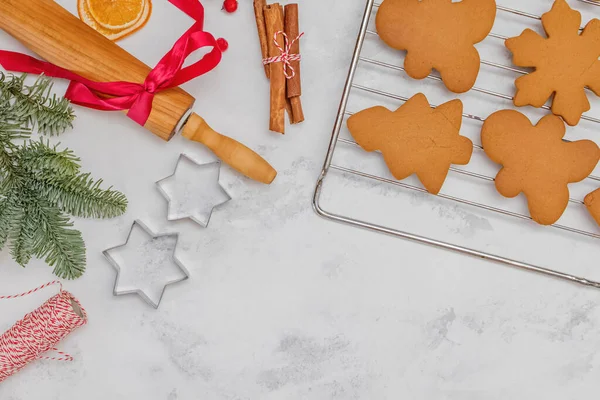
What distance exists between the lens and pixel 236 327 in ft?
3.93

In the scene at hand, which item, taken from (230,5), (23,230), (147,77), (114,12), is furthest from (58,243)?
(230,5)

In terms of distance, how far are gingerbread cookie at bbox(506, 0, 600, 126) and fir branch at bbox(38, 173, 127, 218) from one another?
2.81ft

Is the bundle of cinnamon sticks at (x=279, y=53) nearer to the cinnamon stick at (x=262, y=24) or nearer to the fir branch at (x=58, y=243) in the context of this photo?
the cinnamon stick at (x=262, y=24)

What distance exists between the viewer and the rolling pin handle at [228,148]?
1.12 metres

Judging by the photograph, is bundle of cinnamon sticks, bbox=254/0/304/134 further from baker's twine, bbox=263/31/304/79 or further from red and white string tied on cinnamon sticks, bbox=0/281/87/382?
red and white string tied on cinnamon sticks, bbox=0/281/87/382

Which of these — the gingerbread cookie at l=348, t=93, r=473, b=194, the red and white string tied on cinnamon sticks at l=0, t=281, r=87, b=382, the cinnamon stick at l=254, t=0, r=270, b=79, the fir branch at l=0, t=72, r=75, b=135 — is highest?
the cinnamon stick at l=254, t=0, r=270, b=79

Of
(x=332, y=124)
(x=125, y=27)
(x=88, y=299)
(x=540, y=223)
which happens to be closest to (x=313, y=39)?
(x=332, y=124)

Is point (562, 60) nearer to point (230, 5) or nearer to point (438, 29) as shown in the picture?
point (438, 29)

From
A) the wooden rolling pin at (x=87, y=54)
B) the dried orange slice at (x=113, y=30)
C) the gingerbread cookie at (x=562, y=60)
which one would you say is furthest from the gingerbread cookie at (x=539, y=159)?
the dried orange slice at (x=113, y=30)

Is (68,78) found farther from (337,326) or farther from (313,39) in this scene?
(337,326)

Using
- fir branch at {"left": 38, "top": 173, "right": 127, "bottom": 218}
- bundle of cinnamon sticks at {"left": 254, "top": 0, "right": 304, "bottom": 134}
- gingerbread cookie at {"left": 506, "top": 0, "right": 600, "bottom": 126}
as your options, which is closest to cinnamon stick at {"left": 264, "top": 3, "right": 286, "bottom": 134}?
bundle of cinnamon sticks at {"left": 254, "top": 0, "right": 304, "bottom": 134}

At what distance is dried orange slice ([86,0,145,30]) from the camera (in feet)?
3.73

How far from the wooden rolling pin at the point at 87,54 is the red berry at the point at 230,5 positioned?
0.21m

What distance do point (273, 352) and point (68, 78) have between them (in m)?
0.70
